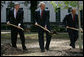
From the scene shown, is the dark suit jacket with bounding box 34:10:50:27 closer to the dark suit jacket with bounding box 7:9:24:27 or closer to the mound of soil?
the dark suit jacket with bounding box 7:9:24:27

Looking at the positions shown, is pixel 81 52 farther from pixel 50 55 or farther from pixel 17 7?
pixel 17 7

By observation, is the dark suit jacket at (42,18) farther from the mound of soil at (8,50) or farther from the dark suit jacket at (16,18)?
the mound of soil at (8,50)

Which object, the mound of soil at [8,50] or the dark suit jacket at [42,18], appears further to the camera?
the dark suit jacket at [42,18]

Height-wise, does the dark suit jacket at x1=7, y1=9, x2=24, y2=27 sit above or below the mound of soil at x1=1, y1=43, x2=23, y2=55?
above

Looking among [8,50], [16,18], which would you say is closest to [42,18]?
[16,18]

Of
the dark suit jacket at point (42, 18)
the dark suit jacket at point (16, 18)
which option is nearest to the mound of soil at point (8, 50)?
the dark suit jacket at point (16, 18)

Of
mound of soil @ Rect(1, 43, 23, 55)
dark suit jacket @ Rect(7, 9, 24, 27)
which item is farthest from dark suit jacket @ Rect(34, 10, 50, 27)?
mound of soil @ Rect(1, 43, 23, 55)

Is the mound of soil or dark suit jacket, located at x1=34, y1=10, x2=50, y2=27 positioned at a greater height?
dark suit jacket, located at x1=34, y1=10, x2=50, y2=27

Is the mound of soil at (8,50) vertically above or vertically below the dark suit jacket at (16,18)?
below

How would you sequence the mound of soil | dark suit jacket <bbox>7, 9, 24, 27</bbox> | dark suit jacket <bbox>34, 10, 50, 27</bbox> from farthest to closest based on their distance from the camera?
1. dark suit jacket <bbox>7, 9, 24, 27</bbox>
2. dark suit jacket <bbox>34, 10, 50, 27</bbox>
3. the mound of soil

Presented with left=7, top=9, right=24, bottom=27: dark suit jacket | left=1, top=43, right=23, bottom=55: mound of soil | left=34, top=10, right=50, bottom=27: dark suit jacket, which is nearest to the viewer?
left=1, top=43, right=23, bottom=55: mound of soil

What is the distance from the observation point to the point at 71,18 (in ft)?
38.3

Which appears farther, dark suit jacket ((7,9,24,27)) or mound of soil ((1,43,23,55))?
dark suit jacket ((7,9,24,27))

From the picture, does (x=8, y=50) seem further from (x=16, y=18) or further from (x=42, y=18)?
A: (x=42, y=18)
